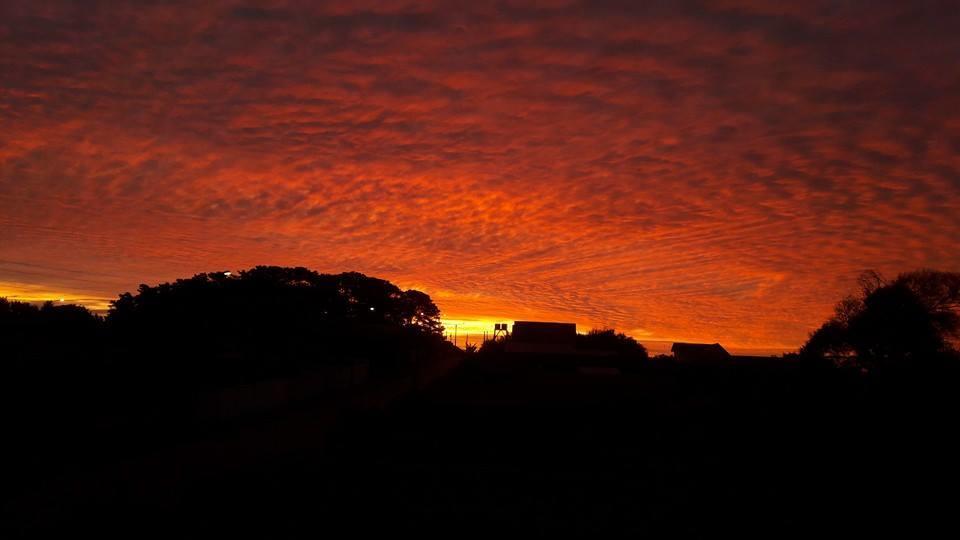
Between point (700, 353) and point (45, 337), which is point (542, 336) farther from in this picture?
point (45, 337)

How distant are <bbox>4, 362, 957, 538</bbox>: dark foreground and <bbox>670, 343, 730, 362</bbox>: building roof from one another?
43.8 meters

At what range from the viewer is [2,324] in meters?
22.2

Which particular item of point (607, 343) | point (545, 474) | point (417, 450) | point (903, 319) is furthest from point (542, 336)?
point (545, 474)

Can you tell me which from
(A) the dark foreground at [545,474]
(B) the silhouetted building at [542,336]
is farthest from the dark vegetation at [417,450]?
(B) the silhouetted building at [542,336]

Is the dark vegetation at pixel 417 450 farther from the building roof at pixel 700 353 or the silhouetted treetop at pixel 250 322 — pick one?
the building roof at pixel 700 353

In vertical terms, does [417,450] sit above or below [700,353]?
below

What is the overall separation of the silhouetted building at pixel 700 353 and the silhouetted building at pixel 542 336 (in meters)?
10.5

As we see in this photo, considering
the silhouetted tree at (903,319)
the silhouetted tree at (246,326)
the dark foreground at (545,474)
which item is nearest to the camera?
the dark foreground at (545,474)

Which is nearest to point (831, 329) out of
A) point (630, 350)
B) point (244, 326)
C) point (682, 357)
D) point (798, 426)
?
point (682, 357)

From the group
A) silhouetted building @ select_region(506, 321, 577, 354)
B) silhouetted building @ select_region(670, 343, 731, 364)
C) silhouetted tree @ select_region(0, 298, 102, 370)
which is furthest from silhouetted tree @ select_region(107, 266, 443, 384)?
silhouetted building @ select_region(670, 343, 731, 364)

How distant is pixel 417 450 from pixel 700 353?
59558mm

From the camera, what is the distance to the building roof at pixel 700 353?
225 ft

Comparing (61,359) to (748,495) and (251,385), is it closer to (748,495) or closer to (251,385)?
(251,385)

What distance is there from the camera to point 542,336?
72312 millimetres
